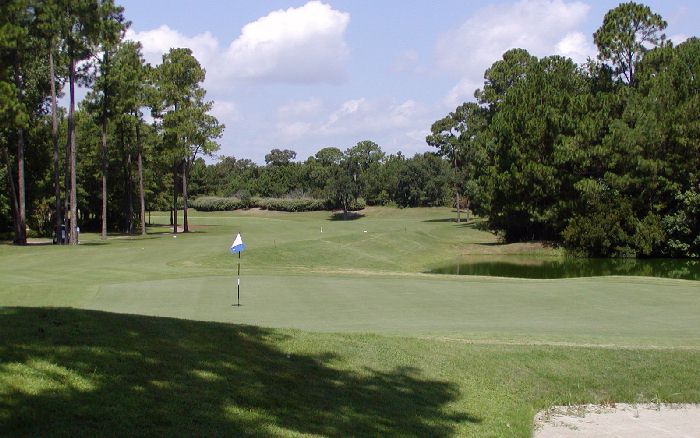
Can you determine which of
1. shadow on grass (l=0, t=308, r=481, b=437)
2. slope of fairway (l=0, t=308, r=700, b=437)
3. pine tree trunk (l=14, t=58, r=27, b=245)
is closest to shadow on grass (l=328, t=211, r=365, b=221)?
pine tree trunk (l=14, t=58, r=27, b=245)

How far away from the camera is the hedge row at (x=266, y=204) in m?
127

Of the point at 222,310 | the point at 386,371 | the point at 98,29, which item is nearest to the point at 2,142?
the point at 98,29

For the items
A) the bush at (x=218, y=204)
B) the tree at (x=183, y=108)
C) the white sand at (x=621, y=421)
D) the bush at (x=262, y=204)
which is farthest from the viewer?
the bush at (x=218, y=204)

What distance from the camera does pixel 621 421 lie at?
9.29m

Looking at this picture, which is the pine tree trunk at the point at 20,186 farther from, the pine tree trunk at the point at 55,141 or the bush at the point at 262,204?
the bush at the point at 262,204

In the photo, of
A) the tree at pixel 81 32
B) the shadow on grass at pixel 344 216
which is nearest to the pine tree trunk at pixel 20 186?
the tree at pixel 81 32

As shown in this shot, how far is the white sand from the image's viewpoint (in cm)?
872

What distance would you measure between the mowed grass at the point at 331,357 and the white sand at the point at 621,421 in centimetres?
30

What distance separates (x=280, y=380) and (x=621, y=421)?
4680 mm

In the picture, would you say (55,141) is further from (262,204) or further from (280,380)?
(262,204)

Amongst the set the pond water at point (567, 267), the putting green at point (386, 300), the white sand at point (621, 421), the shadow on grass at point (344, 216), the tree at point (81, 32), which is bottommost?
the pond water at point (567, 267)

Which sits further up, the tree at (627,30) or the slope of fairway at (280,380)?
the tree at (627,30)

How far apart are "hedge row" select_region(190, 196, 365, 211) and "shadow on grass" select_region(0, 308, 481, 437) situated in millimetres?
116444

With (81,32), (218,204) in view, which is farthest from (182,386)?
(218,204)
